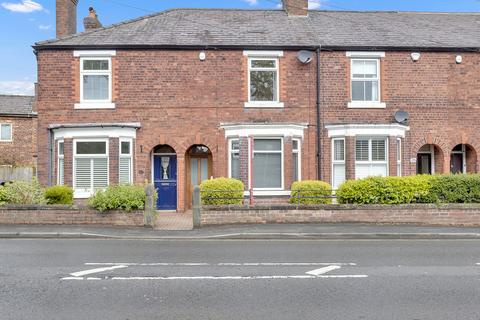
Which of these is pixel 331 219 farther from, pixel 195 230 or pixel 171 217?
pixel 171 217

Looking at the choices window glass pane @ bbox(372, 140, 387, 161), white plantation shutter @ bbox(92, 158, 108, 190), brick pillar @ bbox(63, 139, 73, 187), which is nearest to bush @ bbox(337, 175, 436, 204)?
window glass pane @ bbox(372, 140, 387, 161)

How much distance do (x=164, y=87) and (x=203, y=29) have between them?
3.13 metres

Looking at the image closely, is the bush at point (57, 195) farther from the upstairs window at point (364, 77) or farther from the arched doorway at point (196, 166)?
the upstairs window at point (364, 77)

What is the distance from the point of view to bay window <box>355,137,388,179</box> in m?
17.6

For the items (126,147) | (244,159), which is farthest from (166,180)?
(244,159)

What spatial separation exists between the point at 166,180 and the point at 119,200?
183 inches

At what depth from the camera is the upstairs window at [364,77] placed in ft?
60.5

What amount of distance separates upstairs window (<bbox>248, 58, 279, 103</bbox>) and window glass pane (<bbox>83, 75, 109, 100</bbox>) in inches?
215

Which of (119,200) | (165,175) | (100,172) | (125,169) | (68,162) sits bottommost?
(119,200)

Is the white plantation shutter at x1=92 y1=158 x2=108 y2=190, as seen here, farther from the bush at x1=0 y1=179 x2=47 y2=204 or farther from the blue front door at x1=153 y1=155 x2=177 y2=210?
the bush at x1=0 y1=179 x2=47 y2=204

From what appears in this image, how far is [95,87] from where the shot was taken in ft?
58.8

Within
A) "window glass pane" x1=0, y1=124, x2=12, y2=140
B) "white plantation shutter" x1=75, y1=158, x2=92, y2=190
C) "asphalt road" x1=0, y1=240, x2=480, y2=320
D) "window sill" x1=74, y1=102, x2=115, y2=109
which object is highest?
"window glass pane" x1=0, y1=124, x2=12, y2=140

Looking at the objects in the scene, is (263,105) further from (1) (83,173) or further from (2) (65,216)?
(2) (65,216)

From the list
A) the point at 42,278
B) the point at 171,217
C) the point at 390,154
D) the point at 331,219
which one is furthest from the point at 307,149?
Answer: the point at 42,278
